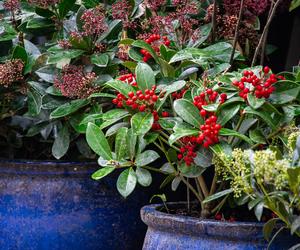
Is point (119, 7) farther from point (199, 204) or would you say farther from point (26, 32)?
point (199, 204)

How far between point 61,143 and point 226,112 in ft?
2.14

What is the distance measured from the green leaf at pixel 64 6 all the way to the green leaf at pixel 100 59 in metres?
0.20

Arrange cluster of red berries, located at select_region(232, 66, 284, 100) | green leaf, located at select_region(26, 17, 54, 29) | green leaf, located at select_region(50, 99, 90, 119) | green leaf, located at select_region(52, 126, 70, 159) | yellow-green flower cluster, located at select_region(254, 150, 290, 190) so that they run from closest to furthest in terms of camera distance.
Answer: yellow-green flower cluster, located at select_region(254, 150, 290, 190) → cluster of red berries, located at select_region(232, 66, 284, 100) → green leaf, located at select_region(50, 99, 90, 119) → green leaf, located at select_region(52, 126, 70, 159) → green leaf, located at select_region(26, 17, 54, 29)

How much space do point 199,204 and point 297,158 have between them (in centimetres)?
52

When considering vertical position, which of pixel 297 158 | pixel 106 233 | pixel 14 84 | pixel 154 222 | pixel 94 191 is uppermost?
pixel 297 158

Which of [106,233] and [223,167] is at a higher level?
[223,167]

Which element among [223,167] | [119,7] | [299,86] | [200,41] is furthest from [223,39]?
[223,167]

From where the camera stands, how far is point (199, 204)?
184cm

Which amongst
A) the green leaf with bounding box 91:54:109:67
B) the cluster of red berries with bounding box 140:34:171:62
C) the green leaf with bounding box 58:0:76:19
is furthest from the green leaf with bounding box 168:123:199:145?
the green leaf with bounding box 58:0:76:19

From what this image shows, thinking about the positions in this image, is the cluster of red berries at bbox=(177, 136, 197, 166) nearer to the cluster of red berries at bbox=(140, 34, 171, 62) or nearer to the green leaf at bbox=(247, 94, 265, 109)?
Result: the green leaf at bbox=(247, 94, 265, 109)

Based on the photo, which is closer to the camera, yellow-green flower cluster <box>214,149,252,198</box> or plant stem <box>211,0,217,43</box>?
yellow-green flower cluster <box>214,149,252,198</box>

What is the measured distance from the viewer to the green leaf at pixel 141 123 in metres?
1.59

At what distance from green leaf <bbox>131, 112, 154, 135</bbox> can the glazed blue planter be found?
46 centimetres

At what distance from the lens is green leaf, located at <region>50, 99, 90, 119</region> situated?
6.30 ft
